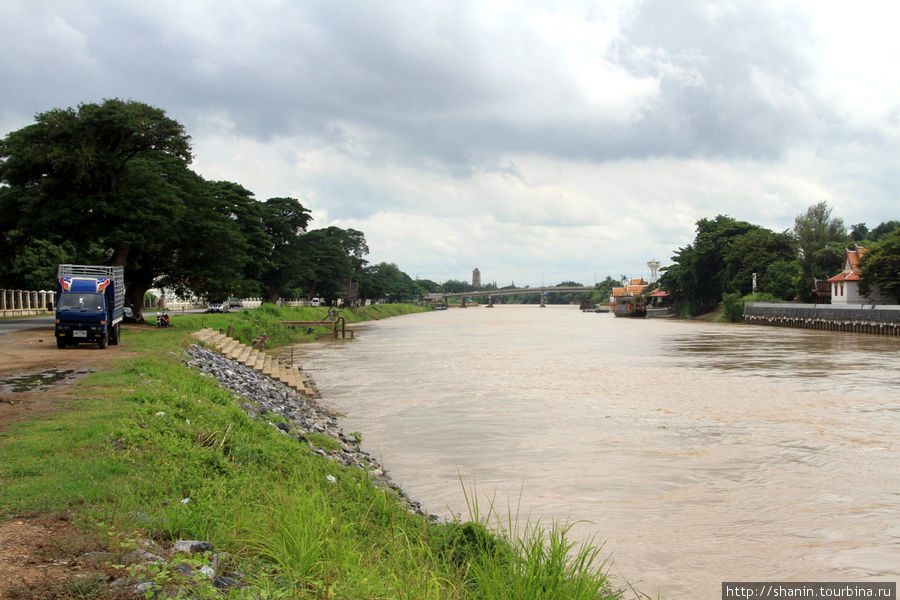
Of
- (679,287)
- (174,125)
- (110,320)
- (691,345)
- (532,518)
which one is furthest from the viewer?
(679,287)

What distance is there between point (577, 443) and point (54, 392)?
38.1 feet

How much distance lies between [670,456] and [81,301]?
21.1 m

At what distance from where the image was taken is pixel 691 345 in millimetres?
50656

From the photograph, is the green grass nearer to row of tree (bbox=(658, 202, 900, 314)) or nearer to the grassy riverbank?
the grassy riverbank

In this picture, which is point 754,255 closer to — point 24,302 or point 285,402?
point 24,302

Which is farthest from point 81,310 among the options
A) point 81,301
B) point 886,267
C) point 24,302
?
point 886,267

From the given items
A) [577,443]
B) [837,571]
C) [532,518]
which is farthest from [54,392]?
[837,571]

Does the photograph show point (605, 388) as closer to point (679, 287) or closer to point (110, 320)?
point (110, 320)

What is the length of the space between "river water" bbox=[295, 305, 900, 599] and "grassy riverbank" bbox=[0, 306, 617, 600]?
1.72m

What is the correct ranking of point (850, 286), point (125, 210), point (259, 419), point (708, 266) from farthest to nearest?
point (708, 266)
point (850, 286)
point (125, 210)
point (259, 419)

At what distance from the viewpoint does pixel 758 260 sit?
8956 cm

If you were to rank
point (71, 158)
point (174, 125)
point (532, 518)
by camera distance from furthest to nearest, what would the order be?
point (174, 125) < point (71, 158) < point (532, 518)

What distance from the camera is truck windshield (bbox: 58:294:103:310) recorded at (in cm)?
2502

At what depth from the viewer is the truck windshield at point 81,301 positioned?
2502 centimetres
